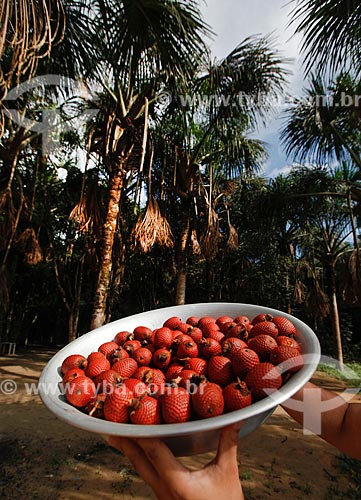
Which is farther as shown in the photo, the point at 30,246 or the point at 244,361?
the point at 30,246

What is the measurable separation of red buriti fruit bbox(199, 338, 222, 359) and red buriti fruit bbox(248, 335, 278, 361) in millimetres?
145

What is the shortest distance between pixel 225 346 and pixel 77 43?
15.2 ft

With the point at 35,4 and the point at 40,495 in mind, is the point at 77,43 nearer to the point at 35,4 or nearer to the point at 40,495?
the point at 35,4

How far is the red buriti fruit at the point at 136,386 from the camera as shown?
3.39ft

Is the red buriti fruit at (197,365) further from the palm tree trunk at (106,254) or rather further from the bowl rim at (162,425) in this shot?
the palm tree trunk at (106,254)

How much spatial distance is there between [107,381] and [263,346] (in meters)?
0.59

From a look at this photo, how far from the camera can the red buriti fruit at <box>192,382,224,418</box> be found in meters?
0.92

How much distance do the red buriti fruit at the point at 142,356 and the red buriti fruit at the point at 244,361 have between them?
1.25ft

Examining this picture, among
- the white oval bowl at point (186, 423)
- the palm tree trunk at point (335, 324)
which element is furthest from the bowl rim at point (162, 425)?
the palm tree trunk at point (335, 324)

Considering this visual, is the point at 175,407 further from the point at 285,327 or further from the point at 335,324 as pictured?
the point at 335,324

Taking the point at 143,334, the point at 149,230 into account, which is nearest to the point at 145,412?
the point at 143,334

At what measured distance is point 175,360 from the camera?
4.31 ft

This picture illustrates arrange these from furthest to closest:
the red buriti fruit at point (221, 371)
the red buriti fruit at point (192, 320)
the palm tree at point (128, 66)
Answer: the palm tree at point (128, 66), the red buriti fruit at point (192, 320), the red buriti fruit at point (221, 371)

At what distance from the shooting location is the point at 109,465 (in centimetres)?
331
